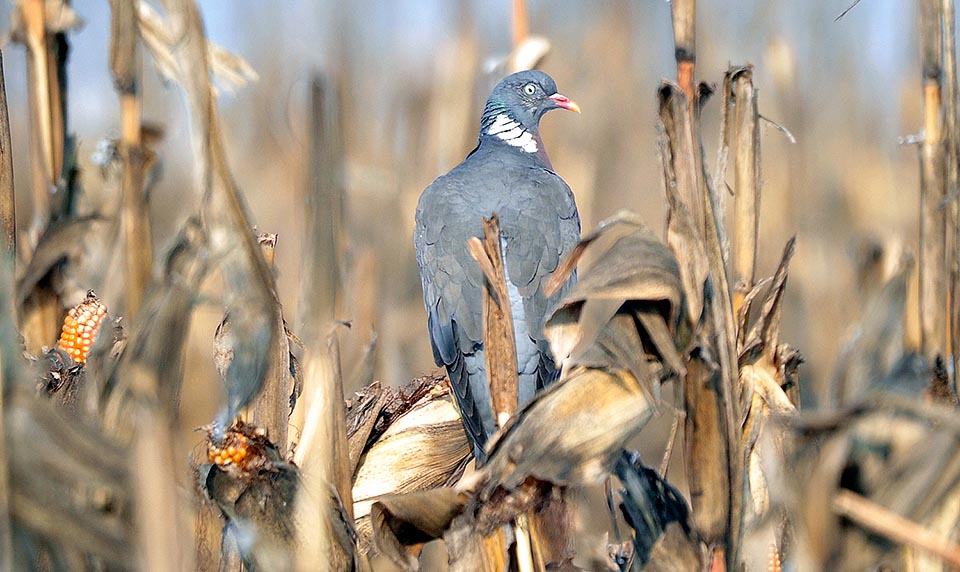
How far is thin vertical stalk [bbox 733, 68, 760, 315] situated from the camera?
1633mm

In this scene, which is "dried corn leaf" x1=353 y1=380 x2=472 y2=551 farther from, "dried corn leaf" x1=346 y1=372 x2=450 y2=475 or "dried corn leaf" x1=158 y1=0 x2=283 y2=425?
"dried corn leaf" x1=158 y1=0 x2=283 y2=425

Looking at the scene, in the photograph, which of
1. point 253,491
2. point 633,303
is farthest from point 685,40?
point 253,491

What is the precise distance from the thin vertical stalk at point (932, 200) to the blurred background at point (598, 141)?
0.63 m

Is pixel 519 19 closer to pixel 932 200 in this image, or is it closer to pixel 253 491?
pixel 932 200

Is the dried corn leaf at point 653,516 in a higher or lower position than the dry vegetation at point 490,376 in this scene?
lower

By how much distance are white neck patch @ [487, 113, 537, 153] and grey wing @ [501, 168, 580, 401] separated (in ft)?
2.05

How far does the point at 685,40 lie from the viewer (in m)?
1.25

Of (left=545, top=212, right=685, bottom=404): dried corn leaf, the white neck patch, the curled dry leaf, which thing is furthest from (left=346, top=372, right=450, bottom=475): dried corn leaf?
the white neck patch

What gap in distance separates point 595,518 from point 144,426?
2.99m

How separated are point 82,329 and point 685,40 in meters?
1.27

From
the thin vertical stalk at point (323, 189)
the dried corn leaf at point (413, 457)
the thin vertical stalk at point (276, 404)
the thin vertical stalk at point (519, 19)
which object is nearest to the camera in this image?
the thin vertical stalk at point (323, 189)

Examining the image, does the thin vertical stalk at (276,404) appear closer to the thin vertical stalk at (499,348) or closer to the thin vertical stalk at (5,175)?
the thin vertical stalk at (499,348)

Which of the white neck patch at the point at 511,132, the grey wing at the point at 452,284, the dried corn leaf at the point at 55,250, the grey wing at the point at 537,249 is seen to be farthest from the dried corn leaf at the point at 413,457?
the white neck patch at the point at 511,132

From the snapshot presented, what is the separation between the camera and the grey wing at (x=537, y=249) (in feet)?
8.79
